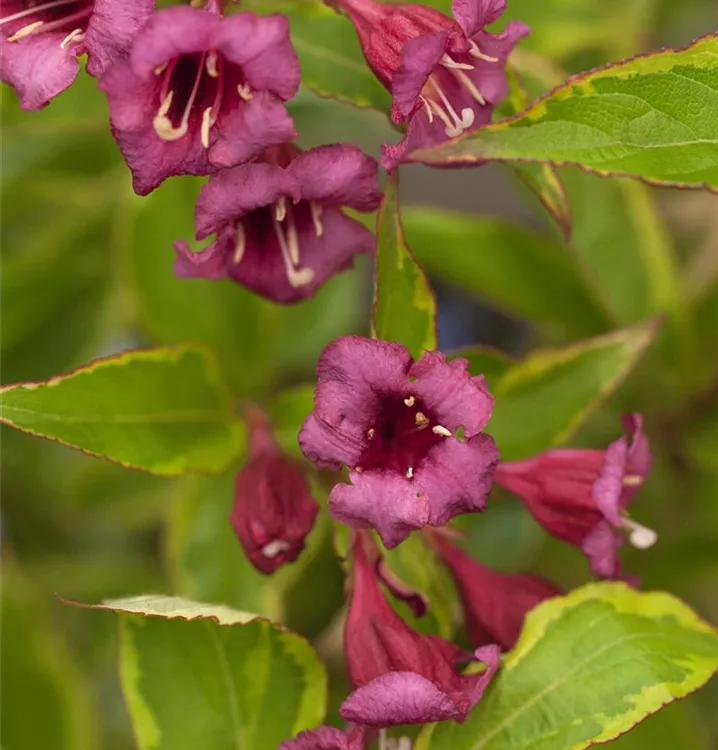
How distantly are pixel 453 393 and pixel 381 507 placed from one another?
3.1 inches

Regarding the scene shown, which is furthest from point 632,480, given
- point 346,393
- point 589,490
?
point 346,393

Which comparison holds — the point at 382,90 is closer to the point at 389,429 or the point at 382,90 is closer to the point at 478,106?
the point at 478,106

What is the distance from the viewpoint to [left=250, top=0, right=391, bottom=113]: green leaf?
2.48 feet

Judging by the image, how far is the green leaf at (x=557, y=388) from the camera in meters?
0.86

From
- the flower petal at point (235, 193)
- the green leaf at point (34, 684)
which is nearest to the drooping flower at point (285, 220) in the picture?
the flower petal at point (235, 193)

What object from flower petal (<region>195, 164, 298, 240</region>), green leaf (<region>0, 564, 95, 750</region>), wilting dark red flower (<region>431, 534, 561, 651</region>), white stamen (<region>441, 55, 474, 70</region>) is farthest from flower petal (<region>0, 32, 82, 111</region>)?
green leaf (<region>0, 564, 95, 750</region>)

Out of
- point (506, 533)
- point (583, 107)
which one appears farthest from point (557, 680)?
point (506, 533)

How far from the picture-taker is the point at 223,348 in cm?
105

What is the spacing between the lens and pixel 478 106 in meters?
0.65

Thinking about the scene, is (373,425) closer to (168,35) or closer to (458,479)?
(458,479)

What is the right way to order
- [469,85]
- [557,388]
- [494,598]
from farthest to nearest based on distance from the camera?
[557,388], [494,598], [469,85]

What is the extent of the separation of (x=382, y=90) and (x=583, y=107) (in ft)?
0.71

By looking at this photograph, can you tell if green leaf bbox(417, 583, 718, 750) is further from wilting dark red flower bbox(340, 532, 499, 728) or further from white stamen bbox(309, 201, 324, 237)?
white stamen bbox(309, 201, 324, 237)

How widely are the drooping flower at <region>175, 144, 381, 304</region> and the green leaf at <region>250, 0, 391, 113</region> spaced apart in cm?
11
